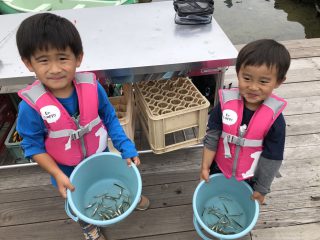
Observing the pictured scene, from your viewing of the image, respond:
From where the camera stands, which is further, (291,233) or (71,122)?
(291,233)

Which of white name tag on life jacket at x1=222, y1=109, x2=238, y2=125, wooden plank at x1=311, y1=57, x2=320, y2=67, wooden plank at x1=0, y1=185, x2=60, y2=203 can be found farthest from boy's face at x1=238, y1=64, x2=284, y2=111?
wooden plank at x1=311, y1=57, x2=320, y2=67

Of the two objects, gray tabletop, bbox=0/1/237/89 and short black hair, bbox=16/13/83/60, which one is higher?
short black hair, bbox=16/13/83/60

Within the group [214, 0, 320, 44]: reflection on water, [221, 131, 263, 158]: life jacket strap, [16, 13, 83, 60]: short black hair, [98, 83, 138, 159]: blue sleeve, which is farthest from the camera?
[214, 0, 320, 44]: reflection on water

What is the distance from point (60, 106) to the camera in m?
1.41

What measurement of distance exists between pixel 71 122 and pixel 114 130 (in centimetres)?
27

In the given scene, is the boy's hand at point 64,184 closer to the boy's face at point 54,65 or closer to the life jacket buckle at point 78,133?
the life jacket buckle at point 78,133

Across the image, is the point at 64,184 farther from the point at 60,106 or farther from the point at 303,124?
the point at 303,124

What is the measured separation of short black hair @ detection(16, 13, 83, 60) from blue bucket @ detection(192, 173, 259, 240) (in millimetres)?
1082

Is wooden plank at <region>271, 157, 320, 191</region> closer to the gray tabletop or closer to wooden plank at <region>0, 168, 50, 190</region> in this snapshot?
the gray tabletop

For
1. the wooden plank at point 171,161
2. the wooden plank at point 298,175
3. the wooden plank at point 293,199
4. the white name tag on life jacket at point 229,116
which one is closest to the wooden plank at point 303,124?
the wooden plank at point 298,175

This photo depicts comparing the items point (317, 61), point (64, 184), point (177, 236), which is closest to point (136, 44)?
point (64, 184)

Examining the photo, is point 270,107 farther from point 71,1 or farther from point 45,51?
point 71,1

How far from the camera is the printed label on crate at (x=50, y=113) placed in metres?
1.38

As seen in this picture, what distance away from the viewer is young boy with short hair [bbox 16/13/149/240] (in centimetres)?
123
